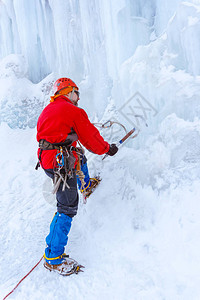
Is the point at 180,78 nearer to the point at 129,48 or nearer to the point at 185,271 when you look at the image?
the point at 129,48

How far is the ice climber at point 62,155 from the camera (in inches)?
63.7

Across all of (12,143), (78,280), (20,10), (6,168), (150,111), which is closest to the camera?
(78,280)

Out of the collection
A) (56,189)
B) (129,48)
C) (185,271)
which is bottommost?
(185,271)

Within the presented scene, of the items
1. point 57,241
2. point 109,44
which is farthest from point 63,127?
point 109,44

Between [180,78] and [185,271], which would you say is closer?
[185,271]

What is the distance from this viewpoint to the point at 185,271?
53.2 inches

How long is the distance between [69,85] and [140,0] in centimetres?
121

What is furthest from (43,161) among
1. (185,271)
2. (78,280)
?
(185,271)

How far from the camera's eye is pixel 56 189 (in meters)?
1.66

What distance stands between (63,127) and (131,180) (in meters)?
0.89

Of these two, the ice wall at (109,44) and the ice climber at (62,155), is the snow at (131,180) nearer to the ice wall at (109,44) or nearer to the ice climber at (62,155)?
the ice wall at (109,44)

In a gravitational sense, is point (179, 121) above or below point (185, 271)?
above

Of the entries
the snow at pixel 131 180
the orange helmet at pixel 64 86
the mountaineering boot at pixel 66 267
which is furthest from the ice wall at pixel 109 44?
the mountaineering boot at pixel 66 267

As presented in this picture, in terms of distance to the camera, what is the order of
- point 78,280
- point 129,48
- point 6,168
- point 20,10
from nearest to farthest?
point 78,280
point 129,48
point 6,168
point 20,10
